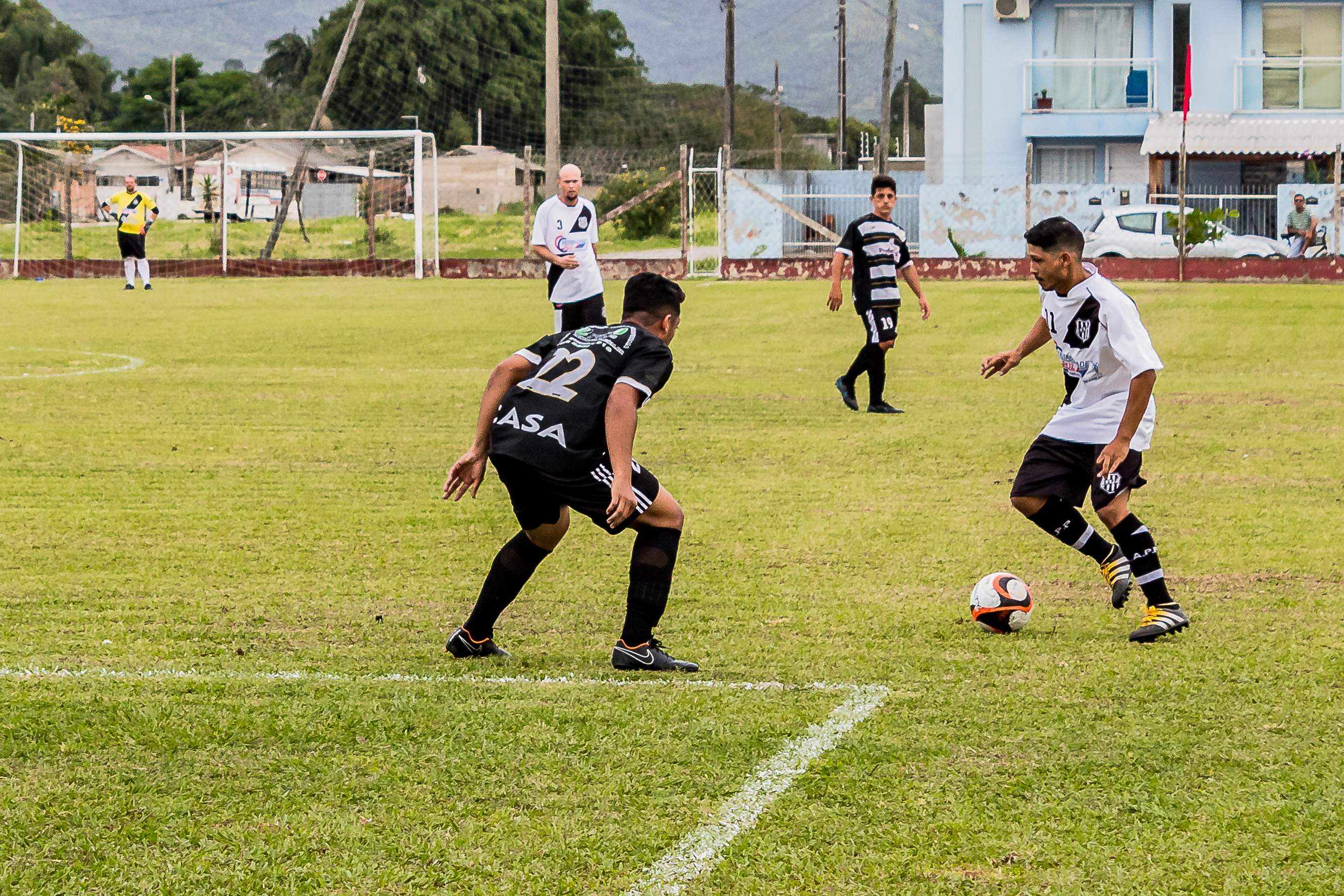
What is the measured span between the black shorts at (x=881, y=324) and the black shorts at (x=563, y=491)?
7.56 m

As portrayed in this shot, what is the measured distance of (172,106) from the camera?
3652 inches

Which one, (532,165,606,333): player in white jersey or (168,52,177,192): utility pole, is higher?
(168,52,177,192): utility pole

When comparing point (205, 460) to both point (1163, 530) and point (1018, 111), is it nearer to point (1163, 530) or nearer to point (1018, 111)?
point (1163, 530)

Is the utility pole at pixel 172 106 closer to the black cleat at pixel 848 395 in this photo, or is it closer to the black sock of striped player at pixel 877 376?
the black cleat at pixel 848 395

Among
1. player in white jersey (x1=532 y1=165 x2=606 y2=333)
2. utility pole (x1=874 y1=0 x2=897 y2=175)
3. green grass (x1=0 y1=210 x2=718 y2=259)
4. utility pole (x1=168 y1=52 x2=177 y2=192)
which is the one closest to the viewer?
player in white jersey (x1=532 y1=165 x2=606 y2=333)

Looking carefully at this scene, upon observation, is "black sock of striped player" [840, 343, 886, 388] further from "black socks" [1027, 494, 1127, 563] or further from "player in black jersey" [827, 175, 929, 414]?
"black socks" [1027, 494, 1127, 563]

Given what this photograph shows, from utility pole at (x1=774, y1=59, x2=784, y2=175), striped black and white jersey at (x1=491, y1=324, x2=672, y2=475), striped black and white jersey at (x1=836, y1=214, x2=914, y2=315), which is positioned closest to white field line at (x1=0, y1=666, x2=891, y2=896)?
striped black and white jersey at (x1=491, y1=324, x2=672, y2=475)

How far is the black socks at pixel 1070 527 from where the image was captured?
237 inches

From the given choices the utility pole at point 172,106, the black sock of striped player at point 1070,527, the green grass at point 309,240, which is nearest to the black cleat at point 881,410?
the black sock of striped player at point 1070,527

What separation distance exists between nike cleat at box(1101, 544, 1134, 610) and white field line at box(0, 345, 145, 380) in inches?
437

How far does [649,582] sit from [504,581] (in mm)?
494

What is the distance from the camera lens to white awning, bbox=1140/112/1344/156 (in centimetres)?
3866

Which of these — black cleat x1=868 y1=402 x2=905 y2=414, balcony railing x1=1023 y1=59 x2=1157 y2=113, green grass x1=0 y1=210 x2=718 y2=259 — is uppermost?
balcony railing x1=1023 y1=59 x2=1157 y2=113

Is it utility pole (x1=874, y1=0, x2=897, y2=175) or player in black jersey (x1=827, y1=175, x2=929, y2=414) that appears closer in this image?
player in black jersey (x1=827, y1=175, x2=929, y2=414)
